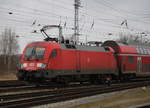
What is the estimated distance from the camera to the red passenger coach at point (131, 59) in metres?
24.9

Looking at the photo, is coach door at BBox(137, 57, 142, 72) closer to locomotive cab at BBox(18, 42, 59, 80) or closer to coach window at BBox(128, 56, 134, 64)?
coach window at BBox(128, 56, 134, 64)

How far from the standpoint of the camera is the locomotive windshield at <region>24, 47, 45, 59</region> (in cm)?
1845

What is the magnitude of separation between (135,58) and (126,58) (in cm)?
162

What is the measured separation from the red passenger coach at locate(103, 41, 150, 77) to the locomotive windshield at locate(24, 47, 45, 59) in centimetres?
914

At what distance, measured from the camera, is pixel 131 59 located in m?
26.1

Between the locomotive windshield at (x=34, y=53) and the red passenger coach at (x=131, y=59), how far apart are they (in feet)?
30.0

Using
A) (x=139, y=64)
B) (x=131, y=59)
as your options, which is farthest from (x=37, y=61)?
(x=139, y=64)

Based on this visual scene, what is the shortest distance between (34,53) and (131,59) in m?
11.3

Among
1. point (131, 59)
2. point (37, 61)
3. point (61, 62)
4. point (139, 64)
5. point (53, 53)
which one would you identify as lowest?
point (139, 64)

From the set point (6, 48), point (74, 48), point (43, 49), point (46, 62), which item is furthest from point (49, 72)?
point (6, 48)

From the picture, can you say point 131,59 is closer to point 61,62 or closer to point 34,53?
point 61,62

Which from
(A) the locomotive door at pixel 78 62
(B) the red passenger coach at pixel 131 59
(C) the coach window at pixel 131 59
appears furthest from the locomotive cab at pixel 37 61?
(C) the coach window at pixel 131 59

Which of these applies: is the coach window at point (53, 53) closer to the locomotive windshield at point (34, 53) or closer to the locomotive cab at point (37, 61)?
the locomotive cab at point (37, 61)

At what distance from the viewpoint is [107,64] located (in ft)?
76.7
